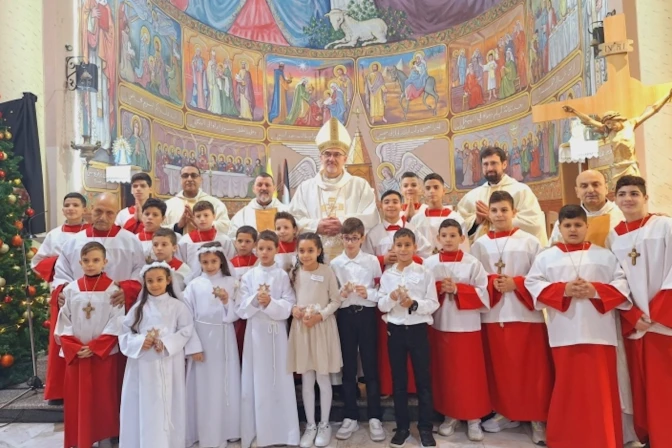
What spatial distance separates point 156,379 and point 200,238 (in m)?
1.55

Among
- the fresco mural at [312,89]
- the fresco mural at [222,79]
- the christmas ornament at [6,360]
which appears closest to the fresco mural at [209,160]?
the fresco mural at [222,79]

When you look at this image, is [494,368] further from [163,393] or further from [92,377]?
[92,377]

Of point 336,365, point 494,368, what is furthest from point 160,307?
point 494,368

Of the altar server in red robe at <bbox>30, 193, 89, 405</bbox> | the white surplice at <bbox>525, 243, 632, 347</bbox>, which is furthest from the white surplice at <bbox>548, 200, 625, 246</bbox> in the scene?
the altar server in red robe at <bbox>30, 193, 89, 405</bbox>

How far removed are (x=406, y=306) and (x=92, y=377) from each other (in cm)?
249

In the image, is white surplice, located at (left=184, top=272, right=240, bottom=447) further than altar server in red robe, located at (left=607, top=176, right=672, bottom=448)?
Yes

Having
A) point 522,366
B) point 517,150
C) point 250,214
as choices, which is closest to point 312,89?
point 517,150

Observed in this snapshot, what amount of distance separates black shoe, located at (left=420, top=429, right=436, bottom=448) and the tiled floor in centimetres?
7

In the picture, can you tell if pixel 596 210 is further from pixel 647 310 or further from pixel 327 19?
pixel 327 19

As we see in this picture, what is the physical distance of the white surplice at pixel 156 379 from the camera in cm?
353

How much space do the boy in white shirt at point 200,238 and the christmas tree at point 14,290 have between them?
1972mm

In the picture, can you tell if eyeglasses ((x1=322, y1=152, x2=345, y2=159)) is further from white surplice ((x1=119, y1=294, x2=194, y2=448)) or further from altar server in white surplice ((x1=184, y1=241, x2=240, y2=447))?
white surplice ((x1=119, y1=294, x2=194, y2=448))

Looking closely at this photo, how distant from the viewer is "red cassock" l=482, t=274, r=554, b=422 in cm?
379

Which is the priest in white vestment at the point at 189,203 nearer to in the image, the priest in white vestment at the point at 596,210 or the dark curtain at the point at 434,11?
the priest in white vestment at the point at 596,210
